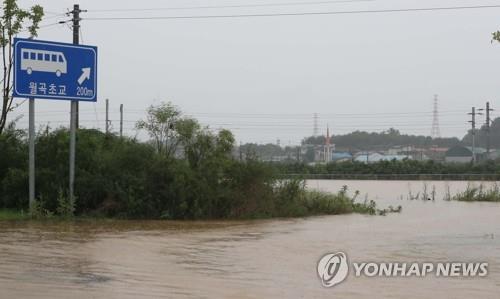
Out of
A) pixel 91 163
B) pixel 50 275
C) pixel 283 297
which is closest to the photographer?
pixel 283 297

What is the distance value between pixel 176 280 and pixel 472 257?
629 centimetres

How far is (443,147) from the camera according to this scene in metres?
132

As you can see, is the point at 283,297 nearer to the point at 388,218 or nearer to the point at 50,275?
the point at 50,275

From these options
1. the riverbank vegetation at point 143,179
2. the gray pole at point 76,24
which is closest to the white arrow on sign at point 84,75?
the riverbank vegetation at point 143,179

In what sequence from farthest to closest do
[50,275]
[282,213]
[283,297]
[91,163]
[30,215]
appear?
[282,213]
[91,163]
[30,215]
[50,275]
[283,297]

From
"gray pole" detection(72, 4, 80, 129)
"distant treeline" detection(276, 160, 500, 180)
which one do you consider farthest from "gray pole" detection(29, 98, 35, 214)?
"distant treeline" detection(276, 160, 500, 180)

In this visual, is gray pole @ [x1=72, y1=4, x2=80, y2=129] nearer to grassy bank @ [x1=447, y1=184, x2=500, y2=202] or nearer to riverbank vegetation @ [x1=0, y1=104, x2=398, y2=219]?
riverbank vegetation @ [x1=0, y1=104, x2=398, y2=219]

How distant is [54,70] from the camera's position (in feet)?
61.0

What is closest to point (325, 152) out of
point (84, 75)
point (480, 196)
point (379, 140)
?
point (379, 140)

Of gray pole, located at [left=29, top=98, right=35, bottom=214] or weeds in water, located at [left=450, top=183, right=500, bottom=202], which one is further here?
weeds in water, located at [left=450, top=183, right=500, bottom=202]

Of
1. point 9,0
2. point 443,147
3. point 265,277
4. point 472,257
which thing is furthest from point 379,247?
point 443,147

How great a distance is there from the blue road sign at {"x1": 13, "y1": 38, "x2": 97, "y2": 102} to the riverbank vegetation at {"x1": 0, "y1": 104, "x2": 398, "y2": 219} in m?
2.08

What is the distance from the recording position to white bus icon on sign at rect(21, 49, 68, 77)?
18.1 m

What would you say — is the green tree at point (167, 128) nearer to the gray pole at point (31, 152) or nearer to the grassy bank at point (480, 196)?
the gray pole at point (31, 152)
